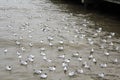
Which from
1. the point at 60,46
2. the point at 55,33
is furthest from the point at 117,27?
the point at 60,46

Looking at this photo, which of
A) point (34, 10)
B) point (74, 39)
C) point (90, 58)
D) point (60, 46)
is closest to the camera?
point (90, 58)

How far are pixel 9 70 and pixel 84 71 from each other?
251cm

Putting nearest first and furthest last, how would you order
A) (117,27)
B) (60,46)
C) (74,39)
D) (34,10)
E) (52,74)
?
(52,74), (60,46), (74,39), (117,27), (34,10)

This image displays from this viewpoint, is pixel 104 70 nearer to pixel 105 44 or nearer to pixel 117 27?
pixel 105 44

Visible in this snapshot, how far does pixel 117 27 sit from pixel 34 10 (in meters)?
6.61

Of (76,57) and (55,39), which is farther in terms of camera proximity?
(55,39)

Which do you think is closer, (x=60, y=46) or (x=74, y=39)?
(x=60, y=46)

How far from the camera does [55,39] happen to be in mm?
16672

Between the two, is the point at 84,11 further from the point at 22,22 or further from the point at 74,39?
the point at 74,39

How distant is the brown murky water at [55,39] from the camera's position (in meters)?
12.6

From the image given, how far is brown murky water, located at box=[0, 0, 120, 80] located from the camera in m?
12.6

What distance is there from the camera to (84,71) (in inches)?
496

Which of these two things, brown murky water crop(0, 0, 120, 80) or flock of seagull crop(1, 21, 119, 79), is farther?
brown murky water crop(0, 0, 120, 80)

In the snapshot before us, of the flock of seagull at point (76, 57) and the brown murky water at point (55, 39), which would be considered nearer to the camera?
the flock of seagull at point (76, 57)
